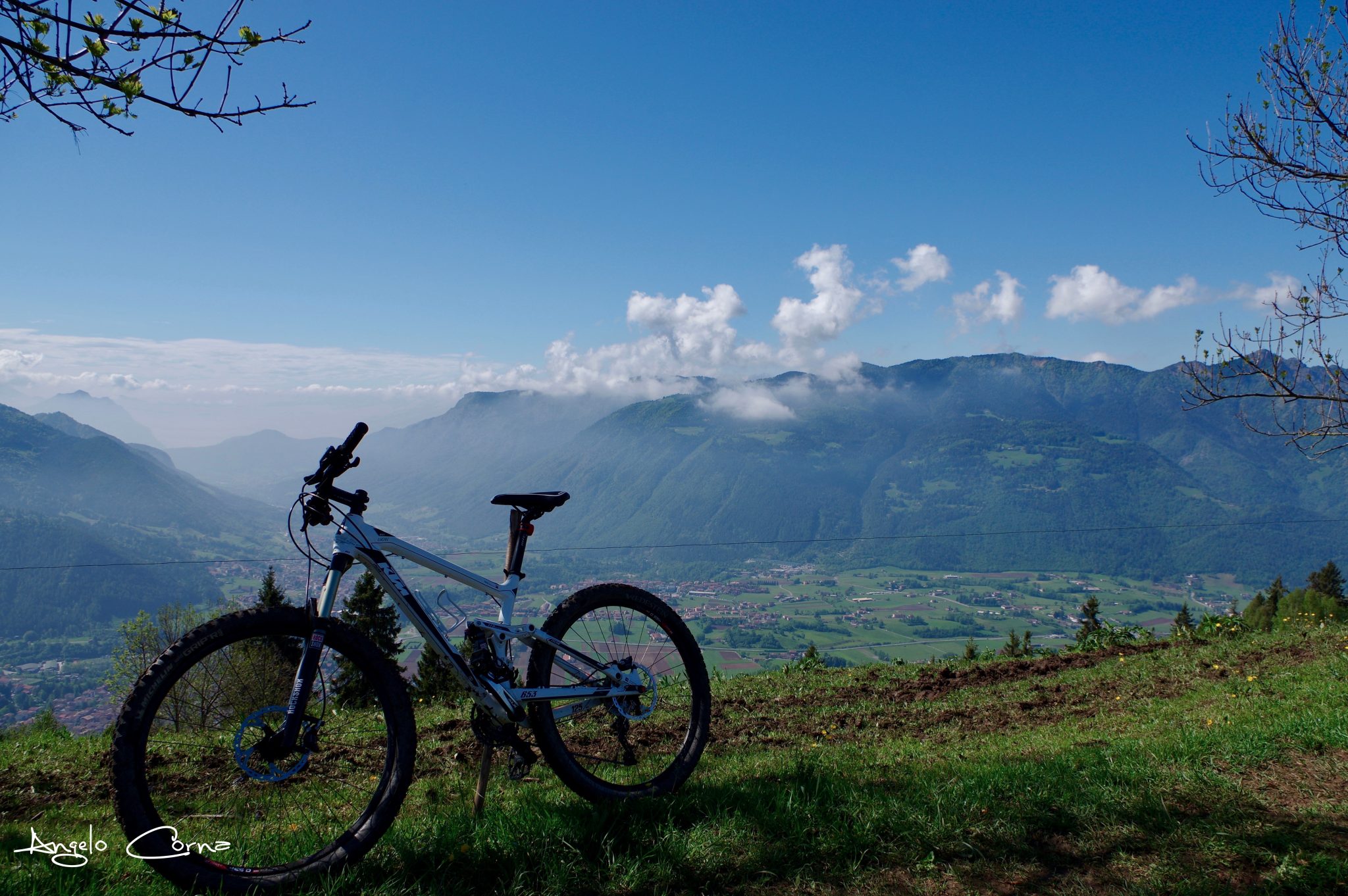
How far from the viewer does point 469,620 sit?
3.86 m

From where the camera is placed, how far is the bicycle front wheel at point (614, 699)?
4.03 metres

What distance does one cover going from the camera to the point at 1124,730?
258 inches

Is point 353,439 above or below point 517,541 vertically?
above

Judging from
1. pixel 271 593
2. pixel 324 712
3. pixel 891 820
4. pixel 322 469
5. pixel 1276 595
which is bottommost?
pixel 271 593

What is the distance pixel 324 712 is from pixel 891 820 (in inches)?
117

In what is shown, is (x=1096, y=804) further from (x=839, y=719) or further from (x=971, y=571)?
(x=971, y=571)

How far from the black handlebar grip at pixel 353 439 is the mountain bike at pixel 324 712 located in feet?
0.05

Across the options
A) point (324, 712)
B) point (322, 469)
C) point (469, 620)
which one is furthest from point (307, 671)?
point (322, 469)

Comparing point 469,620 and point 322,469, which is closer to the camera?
point 322,469

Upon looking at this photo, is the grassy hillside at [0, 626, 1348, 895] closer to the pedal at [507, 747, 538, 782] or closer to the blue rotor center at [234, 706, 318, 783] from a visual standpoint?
the pedal at [507, 747, 538, 782]

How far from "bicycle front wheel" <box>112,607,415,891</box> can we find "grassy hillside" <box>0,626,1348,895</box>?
217mm

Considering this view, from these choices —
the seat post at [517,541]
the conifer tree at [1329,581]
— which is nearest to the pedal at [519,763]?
the seat post at [517,541]

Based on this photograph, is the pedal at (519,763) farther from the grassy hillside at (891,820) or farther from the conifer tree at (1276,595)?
the conifer tree at (1276,595)

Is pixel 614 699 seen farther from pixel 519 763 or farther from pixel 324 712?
pixel 324 712
